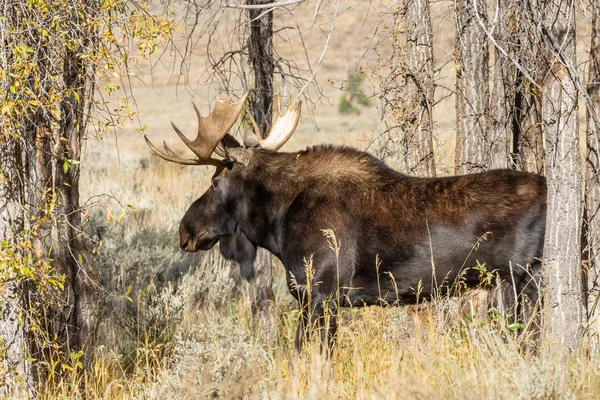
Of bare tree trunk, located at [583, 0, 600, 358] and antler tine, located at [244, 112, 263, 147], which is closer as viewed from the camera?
bare tree trunk, located at [583, 0, 600, 358]

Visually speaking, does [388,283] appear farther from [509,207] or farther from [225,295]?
[225,295]

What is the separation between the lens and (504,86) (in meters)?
6.67

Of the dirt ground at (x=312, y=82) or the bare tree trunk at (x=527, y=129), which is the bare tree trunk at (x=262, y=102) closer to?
the dirt ground at (x=312, y=82)

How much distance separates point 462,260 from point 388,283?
2.04ft

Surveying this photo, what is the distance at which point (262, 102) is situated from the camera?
7.48 meters

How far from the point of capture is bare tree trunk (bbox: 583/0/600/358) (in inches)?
206

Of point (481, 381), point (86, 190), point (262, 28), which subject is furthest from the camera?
point (86, 190)

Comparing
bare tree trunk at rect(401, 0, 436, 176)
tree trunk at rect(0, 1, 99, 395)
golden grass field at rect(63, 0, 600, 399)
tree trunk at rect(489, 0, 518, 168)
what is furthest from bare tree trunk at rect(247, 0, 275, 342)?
tree trunk at rect(0, 1, 99, 395)

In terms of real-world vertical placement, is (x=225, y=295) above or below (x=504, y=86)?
below

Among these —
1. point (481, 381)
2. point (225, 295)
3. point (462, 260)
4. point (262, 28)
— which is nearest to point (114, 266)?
point (225, 295)

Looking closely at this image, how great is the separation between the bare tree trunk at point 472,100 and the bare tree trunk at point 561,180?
2157 mm

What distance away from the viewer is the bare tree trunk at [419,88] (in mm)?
6852

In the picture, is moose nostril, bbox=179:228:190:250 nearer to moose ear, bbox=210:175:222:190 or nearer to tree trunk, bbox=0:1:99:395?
moose ear, bbox=210:175:222:190

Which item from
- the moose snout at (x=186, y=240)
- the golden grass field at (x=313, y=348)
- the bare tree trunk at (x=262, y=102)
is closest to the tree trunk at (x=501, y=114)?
the golden grass field at (x=313, y=348)
